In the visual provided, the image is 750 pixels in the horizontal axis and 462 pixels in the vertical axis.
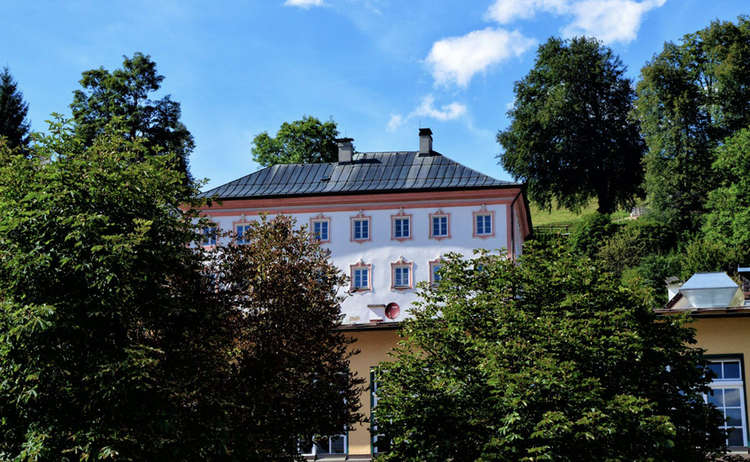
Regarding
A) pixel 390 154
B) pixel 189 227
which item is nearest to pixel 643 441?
pixel 189 227

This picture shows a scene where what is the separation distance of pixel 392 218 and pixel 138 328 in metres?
31.9

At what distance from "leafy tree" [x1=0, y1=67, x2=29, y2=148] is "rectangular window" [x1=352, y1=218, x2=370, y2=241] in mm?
21327

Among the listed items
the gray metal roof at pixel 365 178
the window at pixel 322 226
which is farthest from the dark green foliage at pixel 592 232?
the window at pixel 322 226

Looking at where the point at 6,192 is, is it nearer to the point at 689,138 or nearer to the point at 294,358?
the point at 294,358

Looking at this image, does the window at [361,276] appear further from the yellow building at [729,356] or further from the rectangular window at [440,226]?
the yellow building at [729,356]

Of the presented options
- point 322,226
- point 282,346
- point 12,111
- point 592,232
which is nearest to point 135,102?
point 12,111

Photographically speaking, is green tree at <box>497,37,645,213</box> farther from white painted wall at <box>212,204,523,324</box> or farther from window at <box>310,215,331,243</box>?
window at <box>310,215,331,243</box>

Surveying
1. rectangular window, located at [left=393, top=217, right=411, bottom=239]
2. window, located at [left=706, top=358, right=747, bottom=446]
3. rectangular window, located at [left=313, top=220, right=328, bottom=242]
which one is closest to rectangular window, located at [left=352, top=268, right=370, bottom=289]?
rectangular window, located at [left=393, top=217, right=411, bottom=239]

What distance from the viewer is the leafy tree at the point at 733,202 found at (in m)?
47.2

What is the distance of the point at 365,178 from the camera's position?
45.8m

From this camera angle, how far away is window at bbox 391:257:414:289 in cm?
4262

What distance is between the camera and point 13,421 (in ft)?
36.7

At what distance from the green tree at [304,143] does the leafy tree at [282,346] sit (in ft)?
144

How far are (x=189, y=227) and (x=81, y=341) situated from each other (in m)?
2.48
